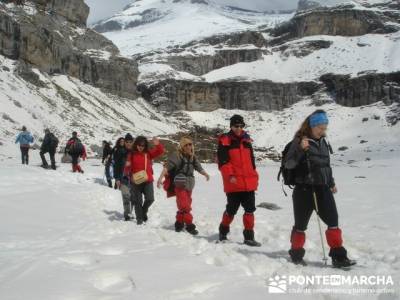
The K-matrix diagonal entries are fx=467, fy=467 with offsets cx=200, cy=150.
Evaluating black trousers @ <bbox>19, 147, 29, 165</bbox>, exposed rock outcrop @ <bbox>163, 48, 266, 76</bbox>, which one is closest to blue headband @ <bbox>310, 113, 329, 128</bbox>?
black trousers @ <bbox>19, 147, 29, 165</bbox>

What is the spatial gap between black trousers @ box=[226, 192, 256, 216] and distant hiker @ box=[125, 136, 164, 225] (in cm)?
265

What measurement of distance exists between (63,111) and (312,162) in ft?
179

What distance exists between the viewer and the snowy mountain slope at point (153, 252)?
14.3ft

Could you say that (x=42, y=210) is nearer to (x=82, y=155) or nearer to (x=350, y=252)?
(x=350, y=252)

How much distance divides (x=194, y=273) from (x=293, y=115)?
10371 centimetres

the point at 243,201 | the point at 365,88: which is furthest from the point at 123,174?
the point at 365,88

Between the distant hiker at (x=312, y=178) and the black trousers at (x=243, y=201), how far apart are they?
4.64ft

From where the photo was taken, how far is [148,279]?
464cm

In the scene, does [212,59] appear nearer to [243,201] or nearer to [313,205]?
[243,201]

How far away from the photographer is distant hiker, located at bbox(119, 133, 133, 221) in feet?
33.7

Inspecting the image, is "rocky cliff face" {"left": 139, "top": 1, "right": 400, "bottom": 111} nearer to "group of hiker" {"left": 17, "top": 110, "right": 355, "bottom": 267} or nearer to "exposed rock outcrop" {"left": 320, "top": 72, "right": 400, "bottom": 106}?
"exposed rock outcrop" {"left": 320, "top": 72, "right": 400, "bottom": 106}

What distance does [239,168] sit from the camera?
736 cm

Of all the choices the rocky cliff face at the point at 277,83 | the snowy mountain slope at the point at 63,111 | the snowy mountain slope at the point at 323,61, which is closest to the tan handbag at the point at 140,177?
the snowy mountain slope at the point at 63,111

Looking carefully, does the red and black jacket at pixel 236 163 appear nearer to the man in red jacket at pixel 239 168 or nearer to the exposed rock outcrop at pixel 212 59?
the man in red jacket at pixel 239 168
